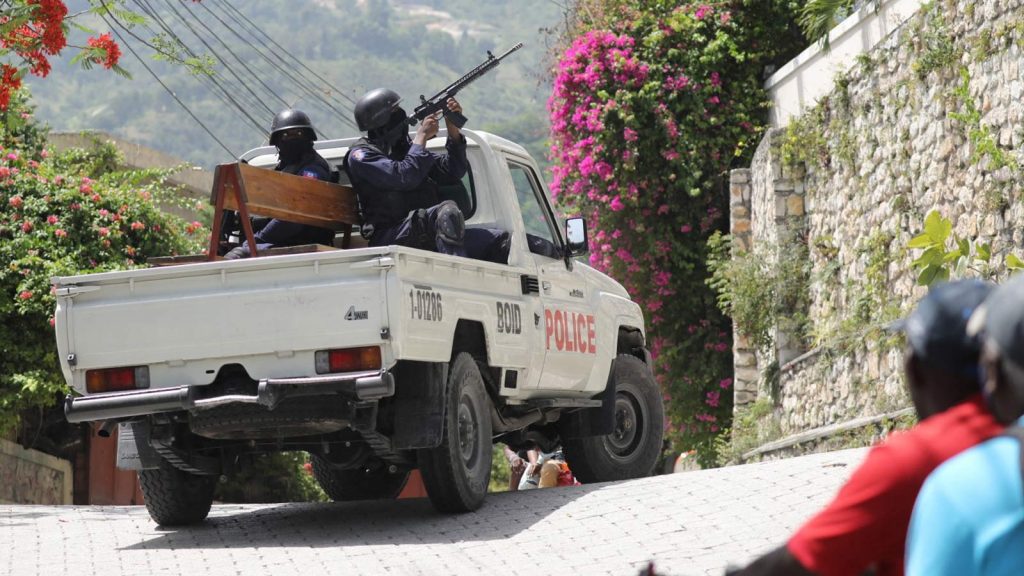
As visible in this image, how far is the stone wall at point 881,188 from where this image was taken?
36.2 feet

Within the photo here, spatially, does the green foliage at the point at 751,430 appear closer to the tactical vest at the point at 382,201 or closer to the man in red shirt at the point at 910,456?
the tactical vest at the point at 382,201

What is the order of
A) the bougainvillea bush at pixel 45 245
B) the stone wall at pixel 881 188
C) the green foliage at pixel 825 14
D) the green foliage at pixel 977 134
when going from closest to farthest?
the green foliage at pixel 977 134, the stone wall at pixel 881 188, the bougainvillea bush at pixel 45 245, the green foliage at pixel 825 14

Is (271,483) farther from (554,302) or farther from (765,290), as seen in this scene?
(554,302)

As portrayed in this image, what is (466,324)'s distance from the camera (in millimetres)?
9414

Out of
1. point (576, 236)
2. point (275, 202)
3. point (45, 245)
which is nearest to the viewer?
point (275, 202)

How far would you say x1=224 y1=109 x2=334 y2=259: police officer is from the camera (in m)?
9.88

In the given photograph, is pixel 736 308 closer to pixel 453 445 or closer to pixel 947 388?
pixel 453 445

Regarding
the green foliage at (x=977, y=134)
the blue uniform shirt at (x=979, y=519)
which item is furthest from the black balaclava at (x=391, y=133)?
the blue uniform shirt at (x=979, y=519)

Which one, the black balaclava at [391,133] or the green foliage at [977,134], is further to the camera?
the green foliage at [977,134]

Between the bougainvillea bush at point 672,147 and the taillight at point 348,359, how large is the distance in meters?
10.4

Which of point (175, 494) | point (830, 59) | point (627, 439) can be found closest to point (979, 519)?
point (175, 494)

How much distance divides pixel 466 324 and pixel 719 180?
986 centimetres

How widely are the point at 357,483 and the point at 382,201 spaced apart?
3.19 meters

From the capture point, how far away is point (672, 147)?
61.0 ft
